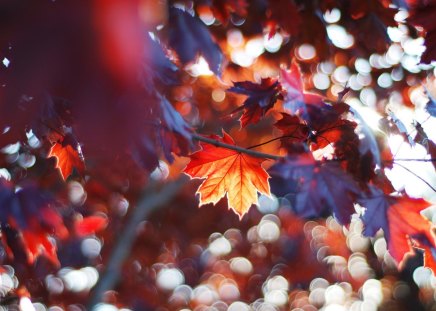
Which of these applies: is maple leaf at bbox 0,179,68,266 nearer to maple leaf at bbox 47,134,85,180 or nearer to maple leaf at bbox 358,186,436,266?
maple leaf at bbox 47,134,85,180

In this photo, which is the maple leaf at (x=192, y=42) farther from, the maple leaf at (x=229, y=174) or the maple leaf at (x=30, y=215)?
the maple leaf at (x=30, y=215)

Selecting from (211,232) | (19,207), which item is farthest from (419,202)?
(211,232)

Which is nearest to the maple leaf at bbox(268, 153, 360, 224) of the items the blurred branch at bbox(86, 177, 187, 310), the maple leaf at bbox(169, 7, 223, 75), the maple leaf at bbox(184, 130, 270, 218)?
the maple leaf at bbox(169, 7, 223, 75)

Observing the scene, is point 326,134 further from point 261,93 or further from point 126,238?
point 126,238

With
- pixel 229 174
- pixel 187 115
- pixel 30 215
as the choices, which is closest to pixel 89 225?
pixel 30 215

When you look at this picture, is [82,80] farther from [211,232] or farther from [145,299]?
[211,232]

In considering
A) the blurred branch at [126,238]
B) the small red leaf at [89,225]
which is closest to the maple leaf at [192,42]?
the small red leaf at [89,225]

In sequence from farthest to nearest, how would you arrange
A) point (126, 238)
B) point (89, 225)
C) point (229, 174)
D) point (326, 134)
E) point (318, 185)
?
point (126, 238)
point (89, 225)
point (229, 174)
point (326, 134)
point (318, 185)
